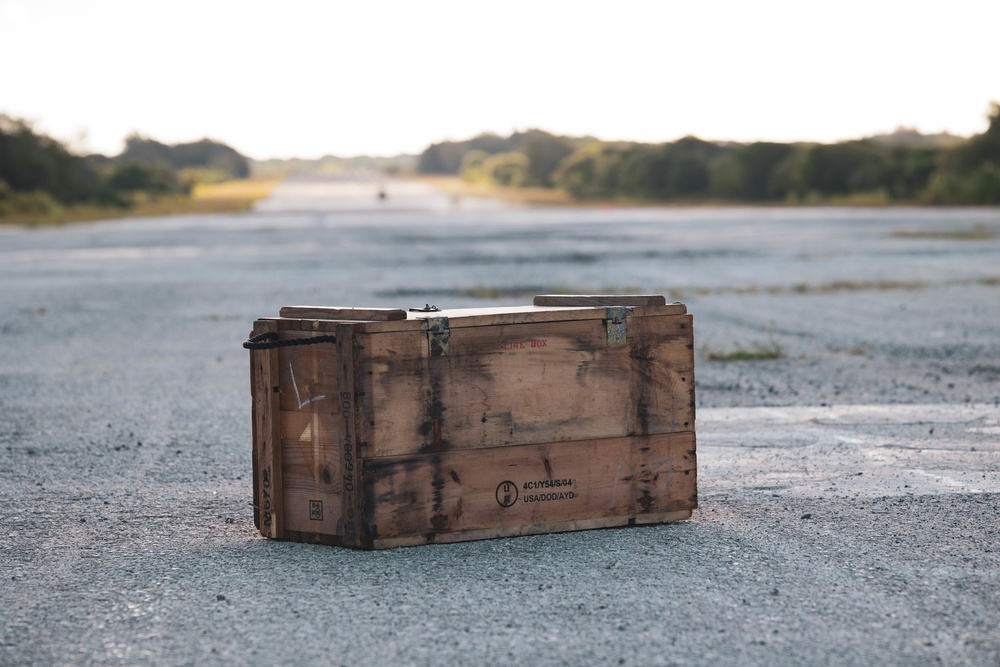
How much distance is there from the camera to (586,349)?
479 centimetres

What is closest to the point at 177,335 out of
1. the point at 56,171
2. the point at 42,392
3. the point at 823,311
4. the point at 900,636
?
the point at 42,392

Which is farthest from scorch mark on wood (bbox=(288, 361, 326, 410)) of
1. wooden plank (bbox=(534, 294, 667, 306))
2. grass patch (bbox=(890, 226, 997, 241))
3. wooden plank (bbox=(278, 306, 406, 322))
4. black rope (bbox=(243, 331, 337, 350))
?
grass patch (bbox=(890, 226, 997, 241))

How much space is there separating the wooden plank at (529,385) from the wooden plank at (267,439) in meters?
0.45

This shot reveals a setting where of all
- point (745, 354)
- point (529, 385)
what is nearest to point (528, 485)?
point (529, 385)

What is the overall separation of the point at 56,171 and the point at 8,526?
54913 millimetres

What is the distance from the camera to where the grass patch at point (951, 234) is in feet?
84.1

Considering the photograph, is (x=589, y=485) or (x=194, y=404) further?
(x=194, y=404)

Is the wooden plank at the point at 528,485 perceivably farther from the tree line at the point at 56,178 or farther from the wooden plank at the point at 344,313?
the tree line at the point at 56,178

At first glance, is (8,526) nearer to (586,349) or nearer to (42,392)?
(586,349)

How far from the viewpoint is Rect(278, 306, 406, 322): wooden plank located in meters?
4.52

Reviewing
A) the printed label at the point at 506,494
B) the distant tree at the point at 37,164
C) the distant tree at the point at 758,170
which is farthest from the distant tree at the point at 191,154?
the printed label at the point at 506,494

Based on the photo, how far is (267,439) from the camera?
15.2 feet

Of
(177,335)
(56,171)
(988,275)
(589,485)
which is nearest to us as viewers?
(589,485)

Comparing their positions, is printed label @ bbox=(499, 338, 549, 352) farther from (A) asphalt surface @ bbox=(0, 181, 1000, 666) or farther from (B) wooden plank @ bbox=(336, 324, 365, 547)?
(A) asphalt surface @ bbox=(0, 181, 1000, 666)
